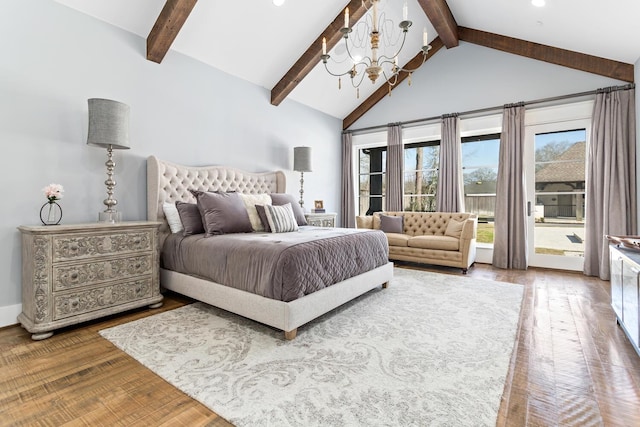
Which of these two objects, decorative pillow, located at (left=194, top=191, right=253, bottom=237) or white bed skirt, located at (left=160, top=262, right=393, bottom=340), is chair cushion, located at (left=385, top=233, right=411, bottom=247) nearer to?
white bed skirt, located at (left=160, top=262, right=393, bottom=340)

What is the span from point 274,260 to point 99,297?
1.60 metres

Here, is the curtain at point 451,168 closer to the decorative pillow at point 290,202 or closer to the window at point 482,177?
the window at point 482,177

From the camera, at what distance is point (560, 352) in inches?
85.0

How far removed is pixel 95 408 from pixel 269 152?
13.6 feet

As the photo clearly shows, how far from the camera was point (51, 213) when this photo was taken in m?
2.90

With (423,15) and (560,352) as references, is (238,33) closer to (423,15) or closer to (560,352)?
(423,15)

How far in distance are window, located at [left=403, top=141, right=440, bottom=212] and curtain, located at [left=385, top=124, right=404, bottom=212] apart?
0.25 metres

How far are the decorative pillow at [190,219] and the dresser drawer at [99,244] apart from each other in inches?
14.2

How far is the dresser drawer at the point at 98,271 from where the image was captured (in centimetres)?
245

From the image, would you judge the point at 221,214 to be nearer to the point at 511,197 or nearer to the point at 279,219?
the point at 279,219

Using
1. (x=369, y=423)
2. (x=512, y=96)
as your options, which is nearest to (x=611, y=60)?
(x=512, y=96)

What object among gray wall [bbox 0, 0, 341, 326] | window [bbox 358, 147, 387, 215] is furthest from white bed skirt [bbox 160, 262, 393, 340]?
window [bbox 358, 147, 387, 215]

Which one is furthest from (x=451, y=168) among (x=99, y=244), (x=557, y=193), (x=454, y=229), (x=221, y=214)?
(x=99, y=244)

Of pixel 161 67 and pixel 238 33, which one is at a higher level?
pixel 238 33
